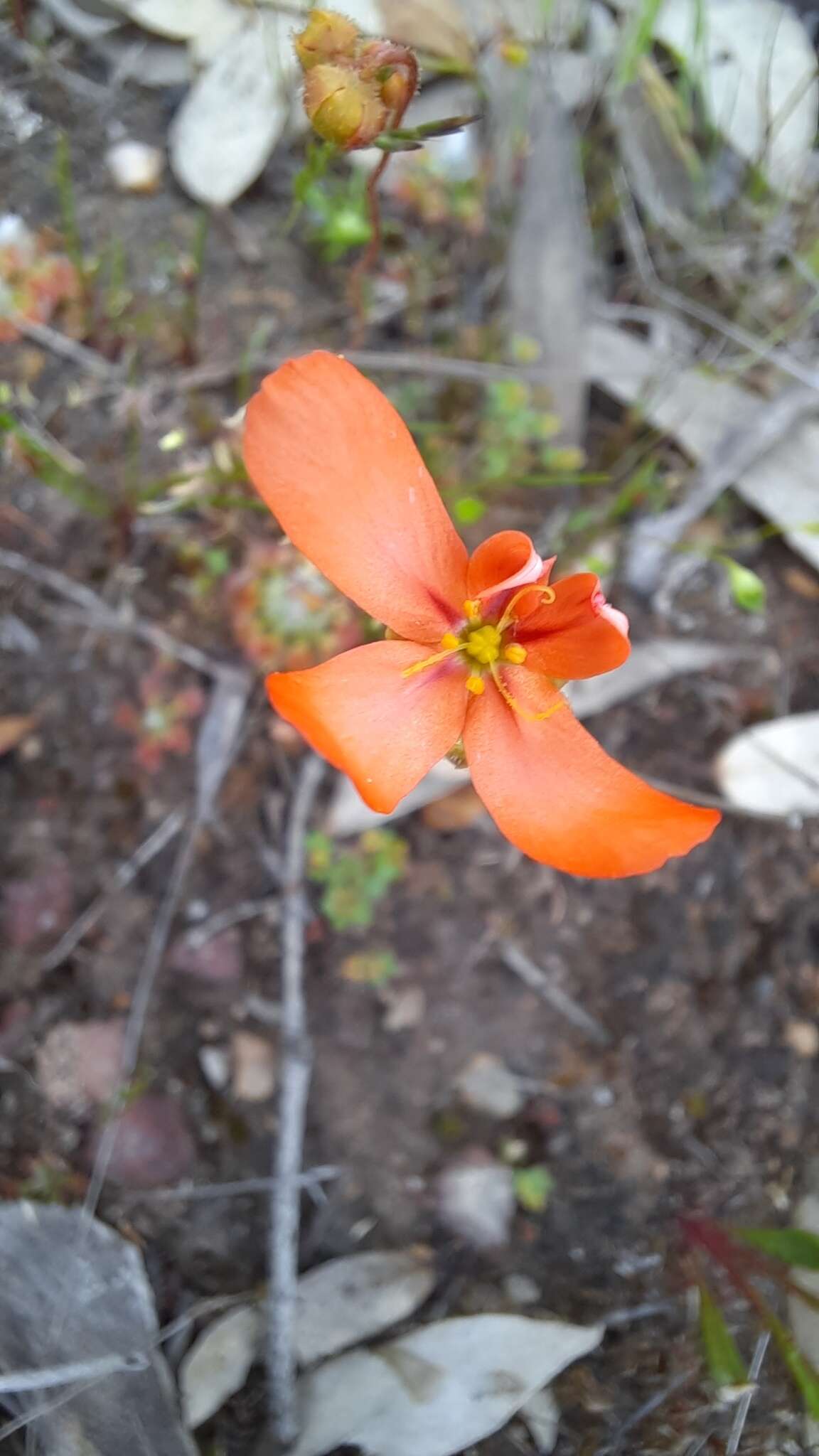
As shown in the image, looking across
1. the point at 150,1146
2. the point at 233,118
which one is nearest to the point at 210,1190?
the point at 150,1146

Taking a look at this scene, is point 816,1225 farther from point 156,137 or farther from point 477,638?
point 156,137

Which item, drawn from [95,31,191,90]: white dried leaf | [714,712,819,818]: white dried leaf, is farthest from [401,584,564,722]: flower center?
[95,31,191,90]: white dried leaf

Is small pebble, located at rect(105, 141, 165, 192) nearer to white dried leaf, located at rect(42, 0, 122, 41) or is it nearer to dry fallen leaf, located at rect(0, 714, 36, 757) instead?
white dried leaf, located at rect(42, 0, 122, 41)

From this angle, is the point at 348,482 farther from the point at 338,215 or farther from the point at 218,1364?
the point at 218,1364

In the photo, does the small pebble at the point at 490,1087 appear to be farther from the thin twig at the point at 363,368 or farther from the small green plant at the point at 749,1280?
the thin twig at the point at 363,368

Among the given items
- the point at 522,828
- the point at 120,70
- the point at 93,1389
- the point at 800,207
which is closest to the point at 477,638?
the point at 522,828
